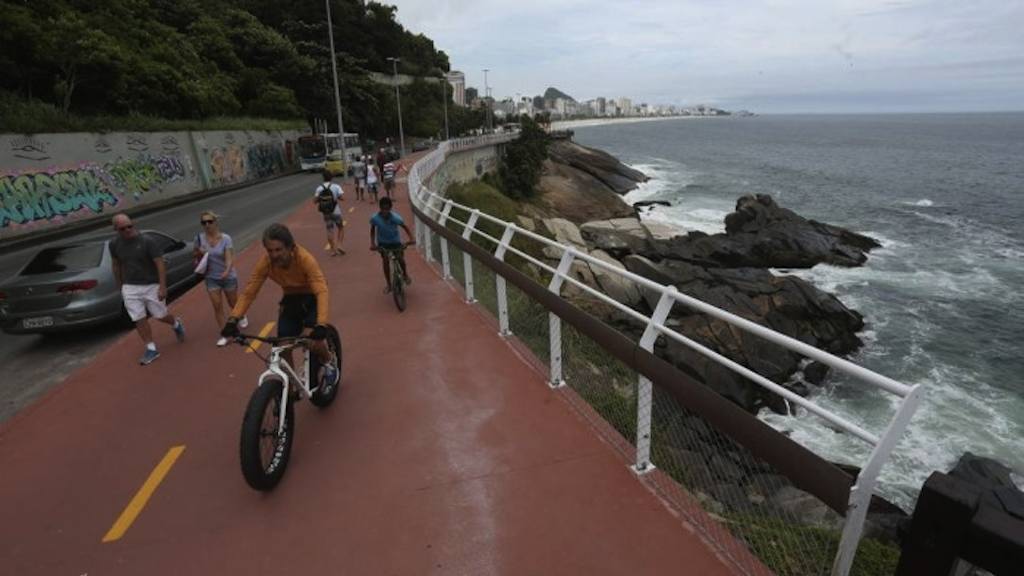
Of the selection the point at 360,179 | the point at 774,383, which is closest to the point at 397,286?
the point at 774,383

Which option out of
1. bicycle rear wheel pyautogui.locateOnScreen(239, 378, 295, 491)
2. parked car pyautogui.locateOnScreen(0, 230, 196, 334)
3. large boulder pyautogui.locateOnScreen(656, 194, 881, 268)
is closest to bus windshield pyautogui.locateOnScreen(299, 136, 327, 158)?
large boulder pyautogui.locateOnScreen(656, 194, 881, 268)

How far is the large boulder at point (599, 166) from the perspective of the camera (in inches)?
2514

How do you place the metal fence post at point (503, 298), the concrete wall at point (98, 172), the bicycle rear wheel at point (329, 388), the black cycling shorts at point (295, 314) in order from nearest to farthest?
the black cycling shorts at point (295, 314), the bicycle rear wheel at point (329, 388), the metal fence post at point (503, 298), the concrete wall at point (98, 172)

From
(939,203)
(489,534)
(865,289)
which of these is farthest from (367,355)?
(939,203)

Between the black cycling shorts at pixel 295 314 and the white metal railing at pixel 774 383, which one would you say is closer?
the white metal railing at pixel 774 383

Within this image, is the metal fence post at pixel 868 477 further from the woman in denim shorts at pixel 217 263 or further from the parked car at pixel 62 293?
the parked car at pixel 62 293

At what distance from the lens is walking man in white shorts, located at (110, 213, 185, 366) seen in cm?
726

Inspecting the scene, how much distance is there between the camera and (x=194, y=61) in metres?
38.8

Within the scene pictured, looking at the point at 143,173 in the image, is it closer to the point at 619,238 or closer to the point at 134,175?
the point at 134,175

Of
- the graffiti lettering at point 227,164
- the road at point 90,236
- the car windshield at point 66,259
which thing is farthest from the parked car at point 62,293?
the graffiti lettering at point 227,164

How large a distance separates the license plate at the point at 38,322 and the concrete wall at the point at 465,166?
20.2 metres

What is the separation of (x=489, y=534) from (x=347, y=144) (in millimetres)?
40218

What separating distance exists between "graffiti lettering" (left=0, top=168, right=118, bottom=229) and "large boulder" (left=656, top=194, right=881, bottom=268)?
2423 centimetres

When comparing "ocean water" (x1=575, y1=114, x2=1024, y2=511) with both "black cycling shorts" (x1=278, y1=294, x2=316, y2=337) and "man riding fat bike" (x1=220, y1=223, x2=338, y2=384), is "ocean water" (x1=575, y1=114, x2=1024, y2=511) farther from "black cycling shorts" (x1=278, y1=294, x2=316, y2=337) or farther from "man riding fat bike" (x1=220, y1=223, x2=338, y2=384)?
"black cycling shorts" (x1=278, y1=294, x2=316, y2=337)
